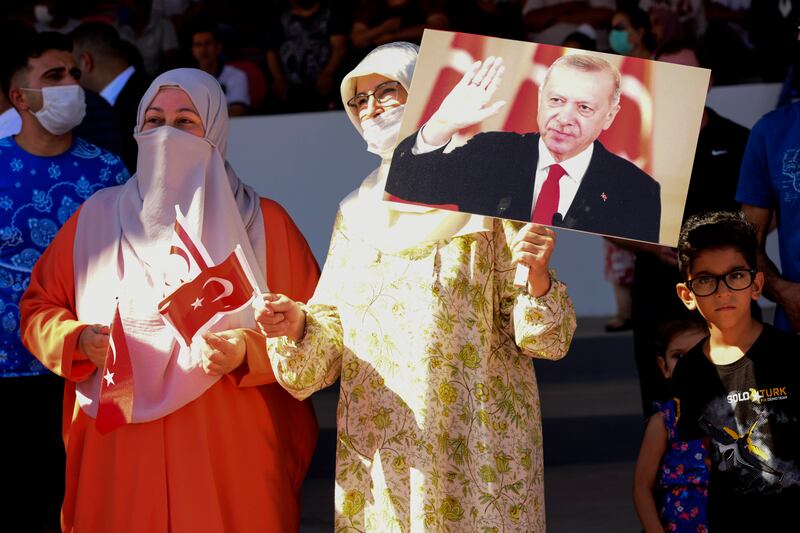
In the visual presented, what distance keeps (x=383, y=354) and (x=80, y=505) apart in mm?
1008

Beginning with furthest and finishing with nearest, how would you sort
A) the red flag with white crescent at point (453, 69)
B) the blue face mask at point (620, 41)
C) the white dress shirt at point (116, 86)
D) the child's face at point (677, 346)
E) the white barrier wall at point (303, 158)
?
the white barrier wall at point (303, 158)
the blue face mask at point (620, 41)
the white dress shirt at point (116, 86)
the child's face at point (677, 346)
the red flag with white crescent at point (453, 69)

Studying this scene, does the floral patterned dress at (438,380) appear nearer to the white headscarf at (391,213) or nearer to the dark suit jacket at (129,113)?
the white headscarf at (391,213)

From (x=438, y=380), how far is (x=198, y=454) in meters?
0.77

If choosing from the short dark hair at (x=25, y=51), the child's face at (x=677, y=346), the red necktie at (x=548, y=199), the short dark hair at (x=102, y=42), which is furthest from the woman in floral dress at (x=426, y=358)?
the short dark hair at (x=102, y=42)

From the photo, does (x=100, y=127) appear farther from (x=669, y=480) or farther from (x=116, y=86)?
(x=669, y=480)

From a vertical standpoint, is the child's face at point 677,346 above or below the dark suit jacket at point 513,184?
below

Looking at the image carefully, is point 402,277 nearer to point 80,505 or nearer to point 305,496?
point 80,505

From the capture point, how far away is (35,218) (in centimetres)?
417

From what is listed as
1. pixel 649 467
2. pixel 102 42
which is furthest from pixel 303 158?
pixel 649 467

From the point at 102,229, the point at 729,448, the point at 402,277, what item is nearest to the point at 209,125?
the point at 102,229

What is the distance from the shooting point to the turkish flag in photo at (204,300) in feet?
11.1

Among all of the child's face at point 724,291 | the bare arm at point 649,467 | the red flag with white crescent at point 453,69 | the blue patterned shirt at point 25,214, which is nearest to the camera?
the red flag with white crescent at point 453,69

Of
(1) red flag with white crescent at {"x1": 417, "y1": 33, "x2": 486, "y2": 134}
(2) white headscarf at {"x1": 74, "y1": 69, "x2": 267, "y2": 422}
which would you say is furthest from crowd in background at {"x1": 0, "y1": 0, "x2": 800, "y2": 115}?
(1) red flag with white crescent at {"x1": 417, "y1": 33, "x2": 486, "y2": 134}

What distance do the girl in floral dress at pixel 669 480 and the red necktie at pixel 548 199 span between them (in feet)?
2.62
